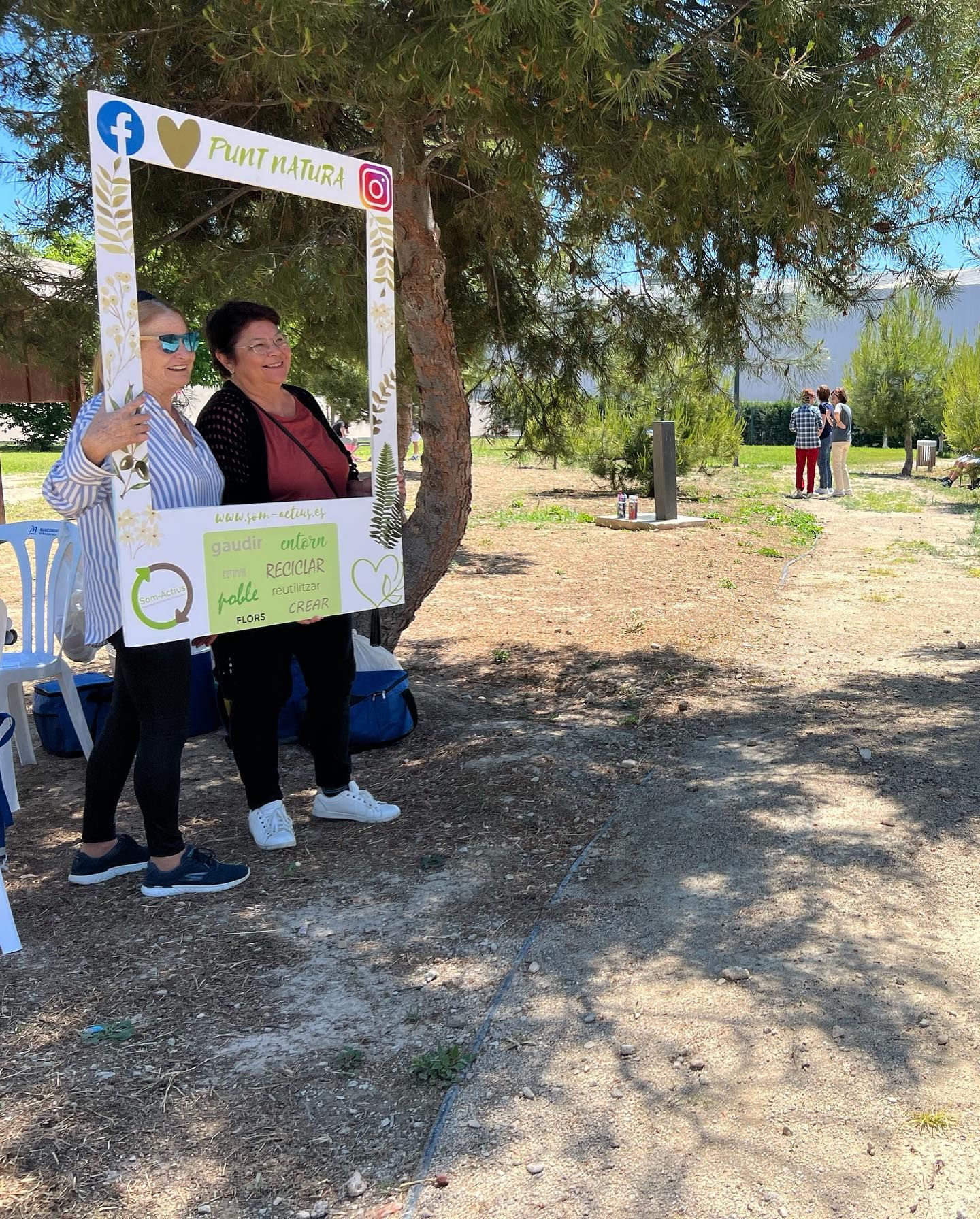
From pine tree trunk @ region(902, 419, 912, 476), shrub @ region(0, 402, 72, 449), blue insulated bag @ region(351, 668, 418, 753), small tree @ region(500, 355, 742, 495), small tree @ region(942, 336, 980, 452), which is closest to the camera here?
blue insulated bag @ region(351, 668, 418, 753)

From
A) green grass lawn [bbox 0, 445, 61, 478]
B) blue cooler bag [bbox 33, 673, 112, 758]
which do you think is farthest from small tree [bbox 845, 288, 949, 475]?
blue cooler bag [bbox 33, 673, 112, 758]

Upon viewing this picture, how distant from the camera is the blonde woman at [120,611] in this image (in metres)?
2.87

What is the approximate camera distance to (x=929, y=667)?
239 inches

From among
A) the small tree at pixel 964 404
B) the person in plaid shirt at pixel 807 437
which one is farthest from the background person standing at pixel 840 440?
the small tree at pixel 964 404

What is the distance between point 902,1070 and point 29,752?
3.78 metres

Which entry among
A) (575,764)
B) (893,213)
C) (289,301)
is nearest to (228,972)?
(575,764)

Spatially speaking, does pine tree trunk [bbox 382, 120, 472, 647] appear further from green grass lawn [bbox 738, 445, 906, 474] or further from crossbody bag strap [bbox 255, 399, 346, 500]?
green grass lawn [bbox 738, 445, 906, 474]

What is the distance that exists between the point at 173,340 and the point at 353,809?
5.61 feet

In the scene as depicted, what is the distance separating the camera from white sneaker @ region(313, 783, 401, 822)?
3869 millimetres

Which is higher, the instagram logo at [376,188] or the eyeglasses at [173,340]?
the instagram logo at [376,188]

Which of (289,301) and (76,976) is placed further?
(289,301)

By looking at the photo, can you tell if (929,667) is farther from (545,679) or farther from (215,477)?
(215,477)

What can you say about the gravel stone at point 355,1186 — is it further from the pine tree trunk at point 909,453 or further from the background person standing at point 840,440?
the pine tree trunk at point 909,453

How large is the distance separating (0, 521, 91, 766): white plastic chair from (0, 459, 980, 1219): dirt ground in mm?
257
